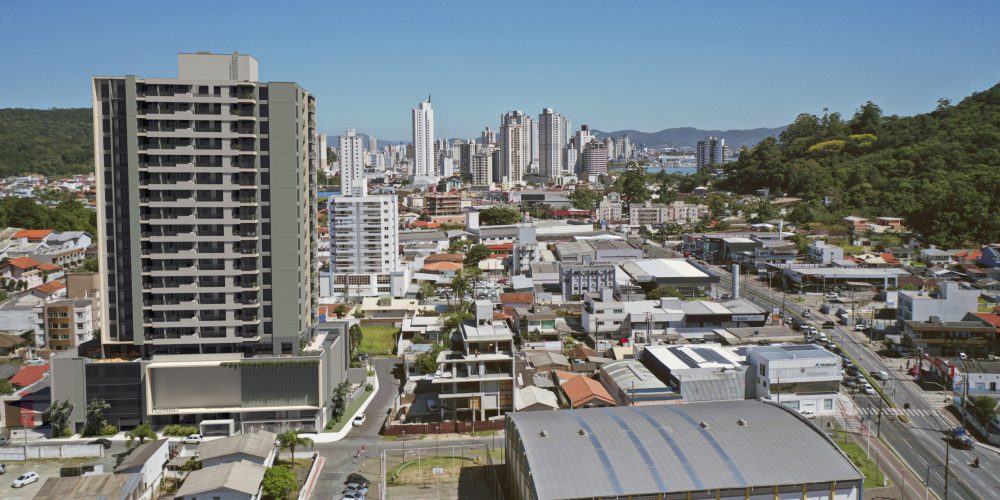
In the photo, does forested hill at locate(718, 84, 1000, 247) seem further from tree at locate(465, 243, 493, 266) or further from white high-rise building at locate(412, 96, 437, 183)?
white high-rise building at locate(412, 96, 437, 183)

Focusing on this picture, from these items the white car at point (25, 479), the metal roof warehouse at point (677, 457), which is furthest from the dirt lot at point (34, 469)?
the metal roof warehouse at point (677, 457)

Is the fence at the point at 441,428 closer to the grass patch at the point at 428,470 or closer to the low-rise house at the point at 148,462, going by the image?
the grass patch at the point at 428,470

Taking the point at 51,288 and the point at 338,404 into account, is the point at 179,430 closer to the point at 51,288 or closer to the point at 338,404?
the point at 338,404

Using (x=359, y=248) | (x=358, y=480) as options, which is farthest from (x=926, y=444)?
(x=359, y=248)

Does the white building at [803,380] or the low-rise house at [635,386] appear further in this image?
the white building at [803,380]

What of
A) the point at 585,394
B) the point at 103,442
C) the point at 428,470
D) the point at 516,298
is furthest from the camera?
the point at 516,298

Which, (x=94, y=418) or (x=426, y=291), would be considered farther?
(x=426, y=291)

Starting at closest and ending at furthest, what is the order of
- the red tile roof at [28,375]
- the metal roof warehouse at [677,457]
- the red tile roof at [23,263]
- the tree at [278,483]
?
the metal roof warehouse at [677,457] → the tree at [278,483] → the red tile roof at [28,375] → the red tile roof at [23,263]
